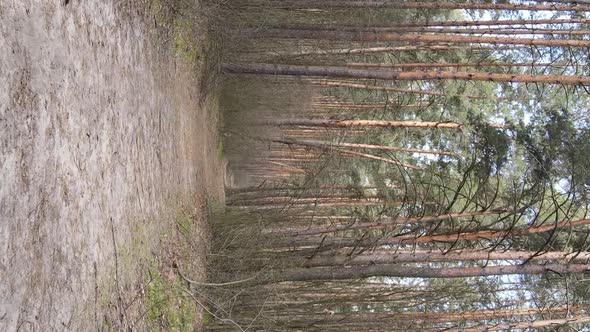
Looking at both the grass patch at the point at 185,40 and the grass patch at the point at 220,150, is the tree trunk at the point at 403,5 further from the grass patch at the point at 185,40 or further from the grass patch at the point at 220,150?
the grass patch at the point at 220,150

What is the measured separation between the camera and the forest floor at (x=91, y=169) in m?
3.79

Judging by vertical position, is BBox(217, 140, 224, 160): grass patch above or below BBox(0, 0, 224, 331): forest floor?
below

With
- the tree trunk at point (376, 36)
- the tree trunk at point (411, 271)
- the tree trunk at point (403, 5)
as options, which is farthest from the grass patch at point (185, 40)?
the tree trunk at point (411, 271)

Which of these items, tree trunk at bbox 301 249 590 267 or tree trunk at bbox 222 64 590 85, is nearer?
tree trunk at bbox 301 249 590 267

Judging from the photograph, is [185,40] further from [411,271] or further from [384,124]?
[411,271]

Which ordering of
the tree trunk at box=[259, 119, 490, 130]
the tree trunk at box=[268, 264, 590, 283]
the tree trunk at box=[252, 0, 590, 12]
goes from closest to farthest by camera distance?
the tree trunk at box=[268, 264, 590, 283], the tree trunk at box=[252, 0, 590, 12], the tree trunk at box=[259, 119, 490, 130]

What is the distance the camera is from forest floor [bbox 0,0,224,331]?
3.79 meters

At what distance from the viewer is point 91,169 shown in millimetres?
5133

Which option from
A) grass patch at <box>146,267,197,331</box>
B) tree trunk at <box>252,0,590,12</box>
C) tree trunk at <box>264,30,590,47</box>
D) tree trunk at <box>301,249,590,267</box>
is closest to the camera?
grass patch at <box>146,267,197,331</box>

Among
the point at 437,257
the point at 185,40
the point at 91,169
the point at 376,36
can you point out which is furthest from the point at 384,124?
the point at 91,169

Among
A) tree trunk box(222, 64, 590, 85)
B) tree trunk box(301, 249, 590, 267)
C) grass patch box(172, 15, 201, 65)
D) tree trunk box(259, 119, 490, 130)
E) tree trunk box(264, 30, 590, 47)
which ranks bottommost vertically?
tree trunk box(301, 249, 590, 267)

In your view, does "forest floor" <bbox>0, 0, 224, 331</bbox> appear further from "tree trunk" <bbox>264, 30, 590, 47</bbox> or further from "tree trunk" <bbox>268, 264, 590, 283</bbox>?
"tree trunk" <bbox>264, 30, 590, 47</bbox>

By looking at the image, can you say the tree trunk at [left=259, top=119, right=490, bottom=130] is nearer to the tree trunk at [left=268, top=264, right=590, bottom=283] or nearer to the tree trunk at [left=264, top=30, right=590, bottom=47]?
the tree trunk at [left=264, top=30, right=590, bottom=47]

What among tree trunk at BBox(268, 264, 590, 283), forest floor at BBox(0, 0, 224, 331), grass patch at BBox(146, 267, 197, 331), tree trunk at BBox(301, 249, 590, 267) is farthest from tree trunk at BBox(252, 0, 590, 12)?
grass patch at BBox(146, 267, 197, 331)
